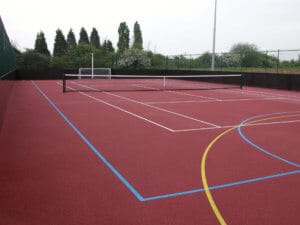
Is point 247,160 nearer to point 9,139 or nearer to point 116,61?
point 9,139

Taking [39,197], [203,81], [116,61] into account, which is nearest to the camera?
[39,197]

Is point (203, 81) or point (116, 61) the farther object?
point (116, 61)

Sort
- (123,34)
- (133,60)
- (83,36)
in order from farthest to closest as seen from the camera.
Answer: (123,34) < (83,36) < (133,60)

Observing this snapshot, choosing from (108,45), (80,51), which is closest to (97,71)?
(80,51)

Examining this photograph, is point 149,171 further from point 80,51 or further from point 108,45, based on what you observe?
point 108,45

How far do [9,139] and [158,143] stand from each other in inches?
128

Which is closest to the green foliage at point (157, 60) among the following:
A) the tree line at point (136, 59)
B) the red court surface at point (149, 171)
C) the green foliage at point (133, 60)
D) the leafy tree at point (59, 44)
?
the tree line at point (136, 59)

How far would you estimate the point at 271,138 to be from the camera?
7820 millimetres

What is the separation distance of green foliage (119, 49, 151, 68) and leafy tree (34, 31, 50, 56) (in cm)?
2657

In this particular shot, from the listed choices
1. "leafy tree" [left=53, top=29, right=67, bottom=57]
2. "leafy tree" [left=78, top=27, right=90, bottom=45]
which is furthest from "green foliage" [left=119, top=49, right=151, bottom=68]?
"leafy tree" [left=78, top=27, right=90, bottom=45]

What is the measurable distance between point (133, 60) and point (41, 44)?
2903 centimetres

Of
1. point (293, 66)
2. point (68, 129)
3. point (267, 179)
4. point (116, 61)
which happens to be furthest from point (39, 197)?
point (116, 61)

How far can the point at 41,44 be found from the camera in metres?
63.4

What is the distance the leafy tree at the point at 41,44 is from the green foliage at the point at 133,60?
26571 mm
